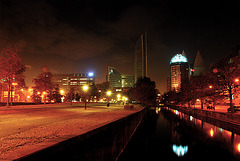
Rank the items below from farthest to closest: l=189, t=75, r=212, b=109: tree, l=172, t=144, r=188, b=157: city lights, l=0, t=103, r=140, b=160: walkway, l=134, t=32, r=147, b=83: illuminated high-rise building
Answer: l=134, t=32, r=147, b=83: illuminated high-rise building < l=189, t=75, r=212, b=109: tree < l=172, t=144, r=188, b=157: city lights < l=0, t=103, r=140, b=160: walkway

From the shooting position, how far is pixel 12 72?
27.4 meters

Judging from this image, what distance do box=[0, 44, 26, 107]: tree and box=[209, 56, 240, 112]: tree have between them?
112 ft

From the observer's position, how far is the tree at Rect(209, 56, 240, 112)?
2633 cm

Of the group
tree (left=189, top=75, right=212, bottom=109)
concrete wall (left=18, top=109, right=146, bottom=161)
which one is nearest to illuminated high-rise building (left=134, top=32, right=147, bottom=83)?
tree (left=189, top=75, right=212, bottom=109)

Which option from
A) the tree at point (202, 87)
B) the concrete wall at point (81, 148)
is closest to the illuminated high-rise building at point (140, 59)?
the tree at point (202, 87)

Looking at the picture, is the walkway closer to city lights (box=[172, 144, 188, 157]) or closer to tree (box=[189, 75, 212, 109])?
city lights (box=[172, 144, 188, 157])

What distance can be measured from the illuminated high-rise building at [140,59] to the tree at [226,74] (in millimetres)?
101450

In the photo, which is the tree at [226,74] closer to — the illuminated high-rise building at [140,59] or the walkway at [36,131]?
the walkway at [36,131]

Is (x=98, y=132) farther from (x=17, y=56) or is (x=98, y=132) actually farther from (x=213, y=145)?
(x=17, y=56)

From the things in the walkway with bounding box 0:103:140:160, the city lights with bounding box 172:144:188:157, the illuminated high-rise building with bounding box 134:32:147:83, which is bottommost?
the city lights with bounding box 172:144:188:157

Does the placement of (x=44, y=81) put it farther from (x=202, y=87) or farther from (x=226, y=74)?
(x=226, y=74)

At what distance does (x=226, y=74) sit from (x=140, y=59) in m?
118

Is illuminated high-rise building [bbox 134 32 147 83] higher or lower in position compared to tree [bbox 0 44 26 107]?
higher

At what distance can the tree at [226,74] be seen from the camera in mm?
26328
